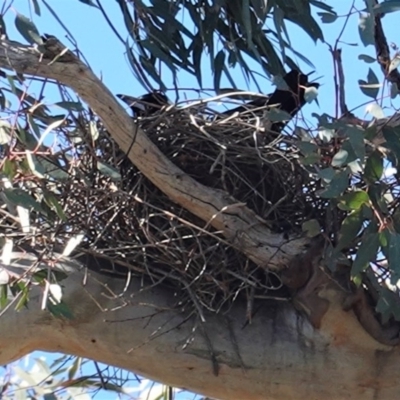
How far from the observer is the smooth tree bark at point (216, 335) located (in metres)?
2.25

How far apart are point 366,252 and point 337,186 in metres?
0.14

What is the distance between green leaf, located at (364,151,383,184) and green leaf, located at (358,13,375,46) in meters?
0.23

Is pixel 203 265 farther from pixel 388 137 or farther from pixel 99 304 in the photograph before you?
pixel 388 137

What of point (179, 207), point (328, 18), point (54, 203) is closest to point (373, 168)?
point (328, 18)

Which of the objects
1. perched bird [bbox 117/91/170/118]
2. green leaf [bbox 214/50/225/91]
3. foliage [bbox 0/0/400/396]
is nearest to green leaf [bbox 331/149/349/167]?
foliage [bbox 0/0/400/396]

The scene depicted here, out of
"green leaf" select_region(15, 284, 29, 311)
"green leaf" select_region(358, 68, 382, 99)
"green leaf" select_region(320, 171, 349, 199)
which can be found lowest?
"green leaf" select_region(15, 284, 29, 311)

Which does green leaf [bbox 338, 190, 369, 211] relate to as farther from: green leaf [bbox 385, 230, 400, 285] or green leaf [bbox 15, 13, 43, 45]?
green leaf [bbox 15, 13, 43, 45]

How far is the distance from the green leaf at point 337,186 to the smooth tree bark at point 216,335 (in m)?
0.27

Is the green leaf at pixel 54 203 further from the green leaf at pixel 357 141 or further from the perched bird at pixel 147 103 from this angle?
the green leaf at pixel 357 141

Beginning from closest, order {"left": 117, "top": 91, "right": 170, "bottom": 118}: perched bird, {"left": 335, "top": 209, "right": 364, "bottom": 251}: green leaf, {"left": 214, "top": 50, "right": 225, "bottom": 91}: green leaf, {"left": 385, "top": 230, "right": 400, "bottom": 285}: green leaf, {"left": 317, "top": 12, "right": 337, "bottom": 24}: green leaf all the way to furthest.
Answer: {"left": 385, "top": 230, "right": 400, "bottom": 285}: green leaf → {"left": 335, "top": 209, "right": 364, "bottom": 251}: green leaf → {"left": 317, "top": 12, "right": 337, "bottom": 24}: green leaf → {"left": 117, "top": 91, "right": 170, "bottom": 118}: perched bird → {"left": 214, "top": 50, "right": 225, "bottom": 91}: green leaf

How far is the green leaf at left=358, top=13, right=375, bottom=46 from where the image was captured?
2123 millimetres

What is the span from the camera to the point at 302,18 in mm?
2674

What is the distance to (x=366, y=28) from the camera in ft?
7.03

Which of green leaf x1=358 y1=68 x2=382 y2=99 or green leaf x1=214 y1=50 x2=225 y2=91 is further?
green leaf x1=214 y1=50 x2=225 y2=91
